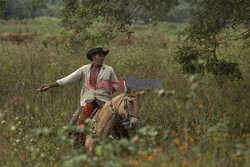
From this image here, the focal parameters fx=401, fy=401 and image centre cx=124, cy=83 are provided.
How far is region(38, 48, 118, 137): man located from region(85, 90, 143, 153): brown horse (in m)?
0.45

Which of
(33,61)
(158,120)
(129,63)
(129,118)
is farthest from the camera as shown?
(129,63)

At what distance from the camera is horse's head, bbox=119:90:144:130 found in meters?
5.79

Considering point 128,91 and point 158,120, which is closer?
point 128,91

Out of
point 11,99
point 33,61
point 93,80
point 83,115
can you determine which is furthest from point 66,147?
point 33,61

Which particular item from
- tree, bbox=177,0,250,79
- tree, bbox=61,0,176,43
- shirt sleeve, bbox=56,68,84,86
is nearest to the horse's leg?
shirt sleeve, bbox=56,68,84,86

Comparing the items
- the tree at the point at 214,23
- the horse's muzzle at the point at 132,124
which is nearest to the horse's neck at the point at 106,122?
the horse's muzzle at the point at 132,124

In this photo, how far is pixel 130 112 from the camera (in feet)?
19.2

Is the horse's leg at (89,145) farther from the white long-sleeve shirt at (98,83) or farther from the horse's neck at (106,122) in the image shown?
the white long-sleeve shirt at (98,83)

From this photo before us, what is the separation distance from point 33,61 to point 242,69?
22.7 feet

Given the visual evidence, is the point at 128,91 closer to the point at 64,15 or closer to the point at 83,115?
the point at 83,115

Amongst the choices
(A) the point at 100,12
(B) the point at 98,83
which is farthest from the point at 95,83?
(A) the point at 100,12

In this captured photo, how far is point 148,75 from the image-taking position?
12414mm

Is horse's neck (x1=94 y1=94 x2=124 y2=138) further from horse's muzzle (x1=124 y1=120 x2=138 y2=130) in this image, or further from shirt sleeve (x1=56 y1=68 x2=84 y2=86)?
shirt sleeve (x1=56 y1=68 x2=84 y2=86)

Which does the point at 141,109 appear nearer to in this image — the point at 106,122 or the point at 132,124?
the point at 106,122
